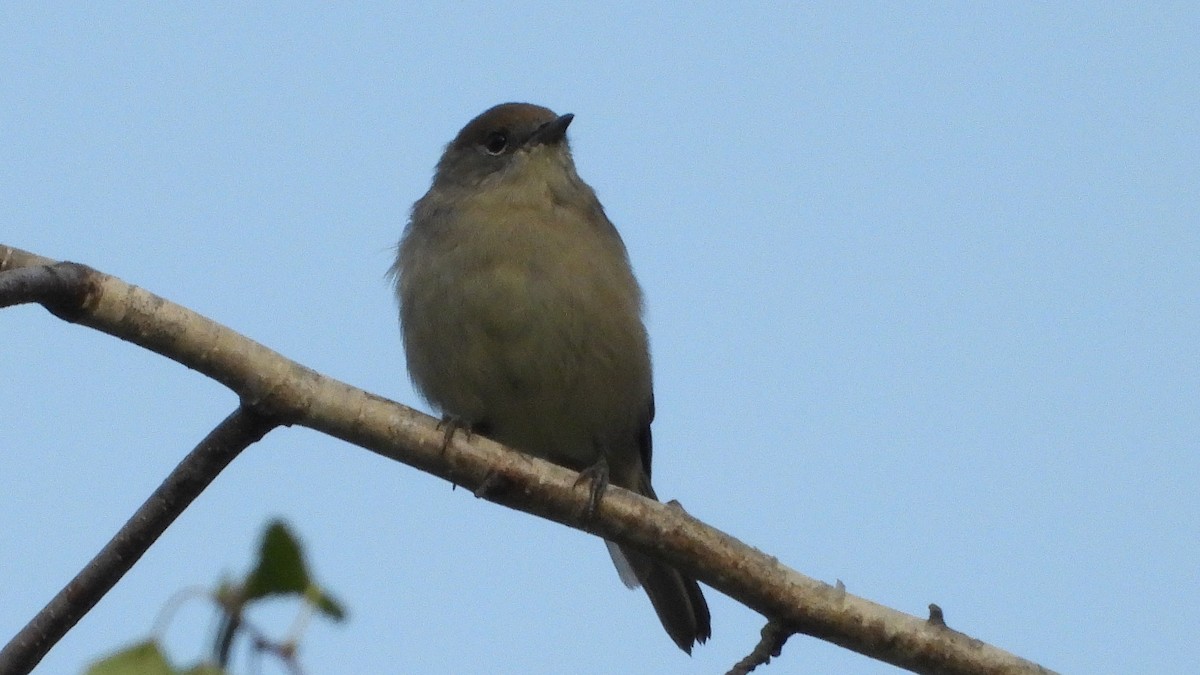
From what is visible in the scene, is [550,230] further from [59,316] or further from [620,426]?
[59,316]

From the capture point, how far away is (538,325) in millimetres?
6418

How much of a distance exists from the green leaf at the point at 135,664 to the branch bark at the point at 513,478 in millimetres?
2203

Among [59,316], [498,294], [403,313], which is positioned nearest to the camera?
[59,316]

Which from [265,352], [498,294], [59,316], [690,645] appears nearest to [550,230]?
[498,294]

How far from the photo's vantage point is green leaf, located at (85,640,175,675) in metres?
2.06

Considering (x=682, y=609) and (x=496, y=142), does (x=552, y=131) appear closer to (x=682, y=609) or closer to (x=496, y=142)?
(x=496, y=142)

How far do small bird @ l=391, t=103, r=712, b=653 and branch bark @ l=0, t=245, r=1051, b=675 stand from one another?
4.81 feet

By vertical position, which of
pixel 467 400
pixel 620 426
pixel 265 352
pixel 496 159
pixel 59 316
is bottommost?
pixel 59 316

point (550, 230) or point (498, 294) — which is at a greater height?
point (550, 230)

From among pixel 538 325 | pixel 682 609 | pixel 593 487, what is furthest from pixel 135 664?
pixel 682 609

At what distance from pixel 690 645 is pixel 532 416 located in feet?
4.40

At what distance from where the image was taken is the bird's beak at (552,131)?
24.9 feet

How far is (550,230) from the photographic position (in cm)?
675

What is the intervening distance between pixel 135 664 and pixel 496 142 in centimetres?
587
